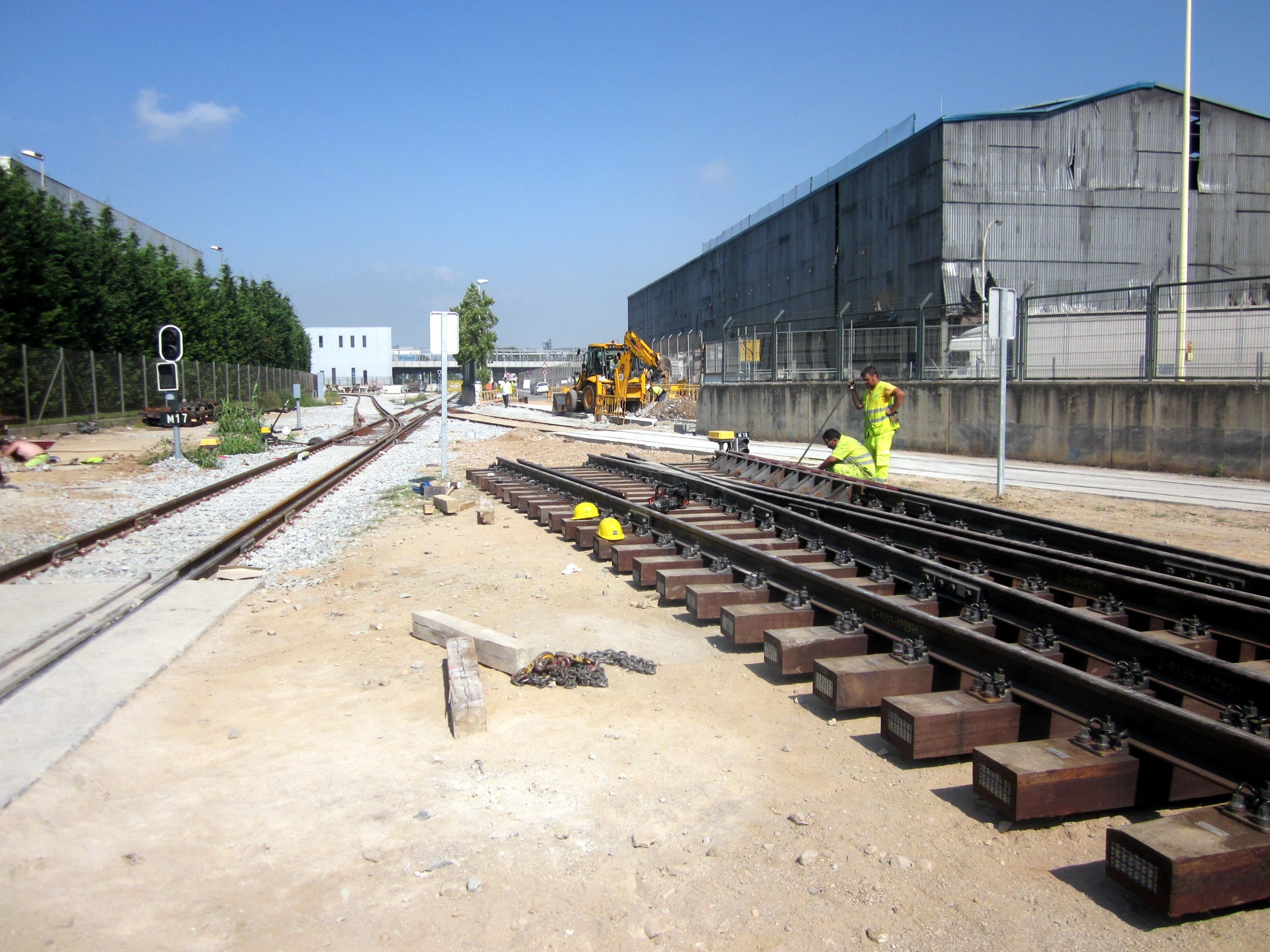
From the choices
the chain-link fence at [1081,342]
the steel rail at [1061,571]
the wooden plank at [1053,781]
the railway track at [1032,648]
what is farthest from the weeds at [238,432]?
the wooden plank at [1053,781]

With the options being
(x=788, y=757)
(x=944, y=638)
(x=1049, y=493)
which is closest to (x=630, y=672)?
(x=788, y=757)

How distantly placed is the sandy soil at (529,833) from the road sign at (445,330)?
869cm

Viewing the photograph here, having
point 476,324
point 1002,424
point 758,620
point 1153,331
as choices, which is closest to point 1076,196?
point 1153,331

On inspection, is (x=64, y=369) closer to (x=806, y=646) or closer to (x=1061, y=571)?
(x=806, y=646)

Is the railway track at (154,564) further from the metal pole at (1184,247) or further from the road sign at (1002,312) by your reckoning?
the metal pole at (1184,247)

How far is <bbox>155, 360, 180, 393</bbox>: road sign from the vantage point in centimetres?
1742

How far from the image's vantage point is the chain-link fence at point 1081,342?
14984mm

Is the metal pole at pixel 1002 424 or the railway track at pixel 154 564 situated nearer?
the railway track at pixel 154 564

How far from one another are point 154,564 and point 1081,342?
1690cm

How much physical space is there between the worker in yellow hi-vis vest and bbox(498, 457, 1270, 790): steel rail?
512 centimetres

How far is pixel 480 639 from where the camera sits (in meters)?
5.28

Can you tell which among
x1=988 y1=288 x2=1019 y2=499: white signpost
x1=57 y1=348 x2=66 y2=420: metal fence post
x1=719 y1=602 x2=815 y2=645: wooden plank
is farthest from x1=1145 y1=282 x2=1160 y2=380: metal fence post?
x1=57 y1=348 x2=66 y2=420: metal fence post

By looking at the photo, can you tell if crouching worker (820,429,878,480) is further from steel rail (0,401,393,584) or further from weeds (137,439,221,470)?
weeds (137,439,221,470)

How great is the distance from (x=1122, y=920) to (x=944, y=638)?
179 cm
